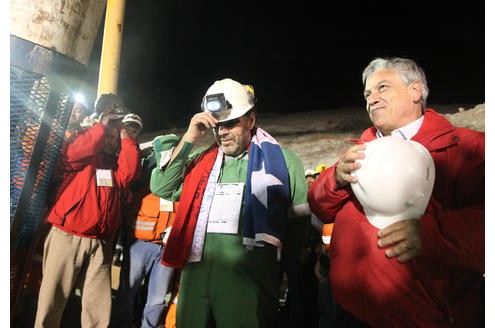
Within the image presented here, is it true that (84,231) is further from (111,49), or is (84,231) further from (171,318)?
(111,49)

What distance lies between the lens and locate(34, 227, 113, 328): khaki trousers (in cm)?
272

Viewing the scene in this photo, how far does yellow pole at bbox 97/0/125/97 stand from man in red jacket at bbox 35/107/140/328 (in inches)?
105

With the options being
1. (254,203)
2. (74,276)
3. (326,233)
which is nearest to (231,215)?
(254,203)

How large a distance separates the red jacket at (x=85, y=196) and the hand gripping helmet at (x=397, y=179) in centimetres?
242

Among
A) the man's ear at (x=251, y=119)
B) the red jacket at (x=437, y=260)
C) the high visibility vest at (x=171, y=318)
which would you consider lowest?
the high visibility vest at (x=171, y=318)

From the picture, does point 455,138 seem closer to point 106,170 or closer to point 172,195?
point 172,195

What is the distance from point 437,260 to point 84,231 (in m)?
2.67

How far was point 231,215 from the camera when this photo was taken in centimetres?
213

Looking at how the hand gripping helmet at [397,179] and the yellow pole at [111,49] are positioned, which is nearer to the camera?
the hand gripping helmet at [397,179]

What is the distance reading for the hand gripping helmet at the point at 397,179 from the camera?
1.21 m

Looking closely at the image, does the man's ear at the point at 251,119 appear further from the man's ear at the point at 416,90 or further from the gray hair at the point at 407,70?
the man's ear at the point at 416,90

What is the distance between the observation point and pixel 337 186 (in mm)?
1523

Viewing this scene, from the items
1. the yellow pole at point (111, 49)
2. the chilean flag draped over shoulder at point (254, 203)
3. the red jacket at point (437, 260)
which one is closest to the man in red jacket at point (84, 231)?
the chilean flag draped over shoulder at point (254, 203)
